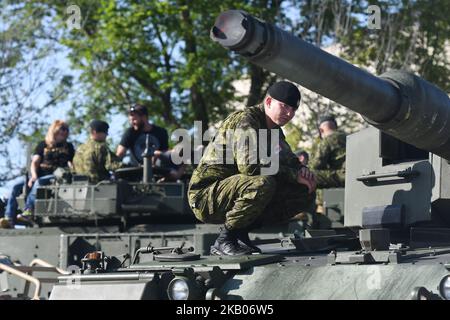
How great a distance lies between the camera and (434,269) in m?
7.44

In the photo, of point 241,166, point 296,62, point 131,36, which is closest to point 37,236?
point 241,166

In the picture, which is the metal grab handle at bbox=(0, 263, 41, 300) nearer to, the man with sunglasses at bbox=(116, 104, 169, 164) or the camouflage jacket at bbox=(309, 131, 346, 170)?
the man with sunglasses at bbox=(116, 104, 169, 164)

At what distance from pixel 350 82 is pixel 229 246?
222cm

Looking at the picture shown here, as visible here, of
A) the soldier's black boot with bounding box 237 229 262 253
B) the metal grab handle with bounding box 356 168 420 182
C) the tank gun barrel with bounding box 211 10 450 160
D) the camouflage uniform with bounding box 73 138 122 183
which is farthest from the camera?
the camouflage uniform with bounding box 73 138 122 183

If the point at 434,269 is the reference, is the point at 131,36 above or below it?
above

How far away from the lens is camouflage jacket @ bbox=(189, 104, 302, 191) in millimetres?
8781

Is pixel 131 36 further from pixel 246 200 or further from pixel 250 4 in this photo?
pixel 246 200

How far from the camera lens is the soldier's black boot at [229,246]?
895 cm

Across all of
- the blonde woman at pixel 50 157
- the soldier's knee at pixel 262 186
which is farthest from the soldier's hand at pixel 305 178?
the blonde woman at pixel 50 157

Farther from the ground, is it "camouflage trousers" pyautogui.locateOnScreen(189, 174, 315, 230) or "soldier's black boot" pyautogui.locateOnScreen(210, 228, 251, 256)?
"camouflage trousers" pyautogui.locateOnScreen(189, 174, 315, 230)

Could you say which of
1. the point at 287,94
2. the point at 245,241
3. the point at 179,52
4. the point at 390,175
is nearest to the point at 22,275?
the point at 245,241

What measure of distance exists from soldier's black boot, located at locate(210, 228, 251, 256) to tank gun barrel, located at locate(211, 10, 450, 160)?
5.64ft

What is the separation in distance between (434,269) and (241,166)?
1.95 meters

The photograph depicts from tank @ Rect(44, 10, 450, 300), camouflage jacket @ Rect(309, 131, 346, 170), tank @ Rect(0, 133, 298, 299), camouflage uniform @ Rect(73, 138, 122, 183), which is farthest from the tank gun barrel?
camouflage uniform @ Rect(73, 138, 122, 183)
